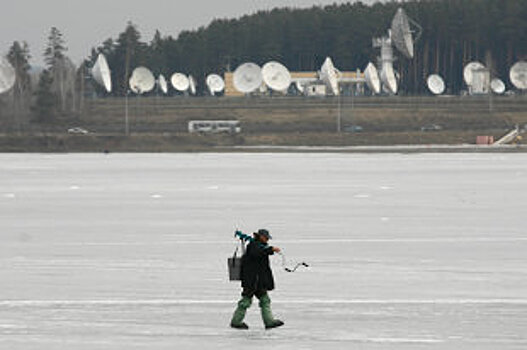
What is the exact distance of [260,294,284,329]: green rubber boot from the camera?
1749 cm

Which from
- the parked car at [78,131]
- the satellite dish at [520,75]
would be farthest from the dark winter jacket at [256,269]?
the satellite dish at [520,75]

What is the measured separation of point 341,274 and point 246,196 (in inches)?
914

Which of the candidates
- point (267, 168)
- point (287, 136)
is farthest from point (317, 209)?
point (287, 136)

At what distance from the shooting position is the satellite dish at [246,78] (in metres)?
168

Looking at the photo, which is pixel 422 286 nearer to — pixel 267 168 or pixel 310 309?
pixel 310 309

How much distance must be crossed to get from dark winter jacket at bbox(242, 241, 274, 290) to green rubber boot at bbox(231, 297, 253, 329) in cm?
24

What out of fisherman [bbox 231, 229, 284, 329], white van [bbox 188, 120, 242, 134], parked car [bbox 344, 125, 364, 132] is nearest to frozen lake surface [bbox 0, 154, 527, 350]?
fisherman [bbox 231, 229, 284, 329]

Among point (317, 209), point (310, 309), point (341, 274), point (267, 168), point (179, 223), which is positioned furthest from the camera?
point (267, 168)

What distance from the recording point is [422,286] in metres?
21.9

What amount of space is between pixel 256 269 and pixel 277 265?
7798 mm

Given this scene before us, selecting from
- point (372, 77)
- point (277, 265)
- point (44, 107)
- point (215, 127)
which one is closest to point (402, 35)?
point (372, 77)

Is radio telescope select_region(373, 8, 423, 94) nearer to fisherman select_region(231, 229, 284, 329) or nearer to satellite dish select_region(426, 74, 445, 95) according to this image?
satellite dish select_region(426, 74, 445, 95)

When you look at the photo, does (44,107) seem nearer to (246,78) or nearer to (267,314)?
(246,78)

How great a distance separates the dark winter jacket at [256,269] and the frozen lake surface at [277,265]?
31.7 inches
